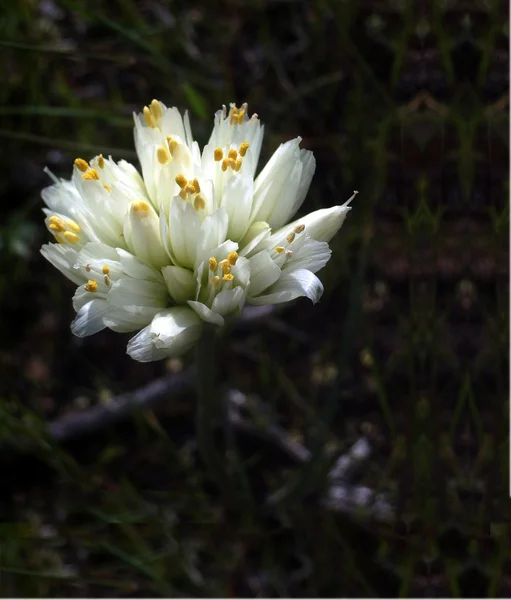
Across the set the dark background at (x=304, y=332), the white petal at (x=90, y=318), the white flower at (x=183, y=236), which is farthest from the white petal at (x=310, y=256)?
the dark background at (x=304, y=332)

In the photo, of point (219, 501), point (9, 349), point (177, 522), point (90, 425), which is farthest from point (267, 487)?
point (9, 349)

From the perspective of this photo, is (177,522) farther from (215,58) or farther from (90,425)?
(215,58)

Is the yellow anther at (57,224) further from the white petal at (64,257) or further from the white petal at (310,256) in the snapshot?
the white petal at (310,256)

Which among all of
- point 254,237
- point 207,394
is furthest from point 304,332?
point 254,237

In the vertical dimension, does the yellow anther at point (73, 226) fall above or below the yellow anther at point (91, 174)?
below

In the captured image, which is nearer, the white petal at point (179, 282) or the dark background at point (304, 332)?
the white petal at point (179, 282)

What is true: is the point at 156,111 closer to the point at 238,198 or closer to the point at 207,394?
the point at 238,198
